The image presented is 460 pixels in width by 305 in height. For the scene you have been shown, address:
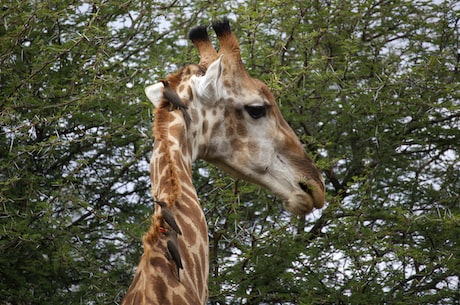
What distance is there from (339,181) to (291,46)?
1.68 m

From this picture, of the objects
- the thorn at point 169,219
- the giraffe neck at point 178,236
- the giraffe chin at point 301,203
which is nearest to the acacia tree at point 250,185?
the giraffe chin at point 301,203

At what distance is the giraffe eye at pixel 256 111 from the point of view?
18.2 ft

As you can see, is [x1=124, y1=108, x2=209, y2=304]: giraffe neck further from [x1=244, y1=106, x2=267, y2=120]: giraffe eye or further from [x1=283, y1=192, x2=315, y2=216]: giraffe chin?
[x1=283, y1=192, x2=315, y2=216]: giraffe chin

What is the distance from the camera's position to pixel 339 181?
10.9 meters

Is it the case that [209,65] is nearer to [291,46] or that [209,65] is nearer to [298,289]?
[298,289]

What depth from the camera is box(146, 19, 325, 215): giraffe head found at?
546cm

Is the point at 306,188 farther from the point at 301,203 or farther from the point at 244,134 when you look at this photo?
the point at 244,134

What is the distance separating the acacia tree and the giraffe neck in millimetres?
2924

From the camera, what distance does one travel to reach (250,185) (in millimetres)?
8812

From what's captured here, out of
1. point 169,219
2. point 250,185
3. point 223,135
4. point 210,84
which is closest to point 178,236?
point 169,219

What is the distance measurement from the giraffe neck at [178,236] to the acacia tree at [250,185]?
2.92 metres

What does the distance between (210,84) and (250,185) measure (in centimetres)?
351

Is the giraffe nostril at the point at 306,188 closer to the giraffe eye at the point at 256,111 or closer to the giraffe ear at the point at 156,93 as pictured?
the giraffe eye at the point at 256,111

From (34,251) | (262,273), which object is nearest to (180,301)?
(262,273)
